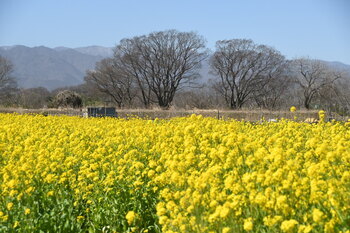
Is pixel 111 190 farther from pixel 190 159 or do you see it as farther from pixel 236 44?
pixel 236 44

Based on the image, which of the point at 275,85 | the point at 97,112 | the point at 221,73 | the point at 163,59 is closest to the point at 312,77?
the point at 275,85

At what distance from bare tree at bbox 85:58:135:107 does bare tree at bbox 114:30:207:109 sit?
275 centimetres

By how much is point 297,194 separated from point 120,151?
3.71 meters

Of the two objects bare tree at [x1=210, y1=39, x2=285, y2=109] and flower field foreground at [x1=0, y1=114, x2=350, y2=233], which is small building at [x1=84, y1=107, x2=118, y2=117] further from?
bare tree at [x1=210, y1=39, x2=285, y2=109]

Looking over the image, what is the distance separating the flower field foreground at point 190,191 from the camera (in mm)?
3422

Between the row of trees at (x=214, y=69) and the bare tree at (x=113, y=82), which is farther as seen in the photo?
the bare tree at (x=113, y=82)


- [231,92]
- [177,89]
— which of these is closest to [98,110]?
[177,89]

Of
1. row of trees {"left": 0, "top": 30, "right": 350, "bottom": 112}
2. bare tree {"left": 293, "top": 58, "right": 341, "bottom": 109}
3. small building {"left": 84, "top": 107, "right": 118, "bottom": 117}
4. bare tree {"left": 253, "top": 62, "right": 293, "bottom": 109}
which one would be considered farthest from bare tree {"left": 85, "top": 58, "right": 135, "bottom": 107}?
small building {"left": 84, "top": 107, "right": 118, "bottom": 117}

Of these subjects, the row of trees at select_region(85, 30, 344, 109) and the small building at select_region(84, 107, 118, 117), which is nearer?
the small building at select_region(84, 107, 118, 117)

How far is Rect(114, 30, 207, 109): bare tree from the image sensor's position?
54375 millimetres

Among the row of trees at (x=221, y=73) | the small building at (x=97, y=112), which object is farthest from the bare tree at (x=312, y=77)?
the small building at (x=97, y=112)

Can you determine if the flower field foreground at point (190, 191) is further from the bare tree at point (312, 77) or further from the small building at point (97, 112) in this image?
the bare tree at point (312, 77)

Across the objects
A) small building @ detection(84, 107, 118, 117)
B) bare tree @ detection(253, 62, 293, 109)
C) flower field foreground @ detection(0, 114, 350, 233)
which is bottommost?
flower field foreground @ detection(0, 114, 350, 233)

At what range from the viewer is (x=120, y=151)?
21.6 ft
